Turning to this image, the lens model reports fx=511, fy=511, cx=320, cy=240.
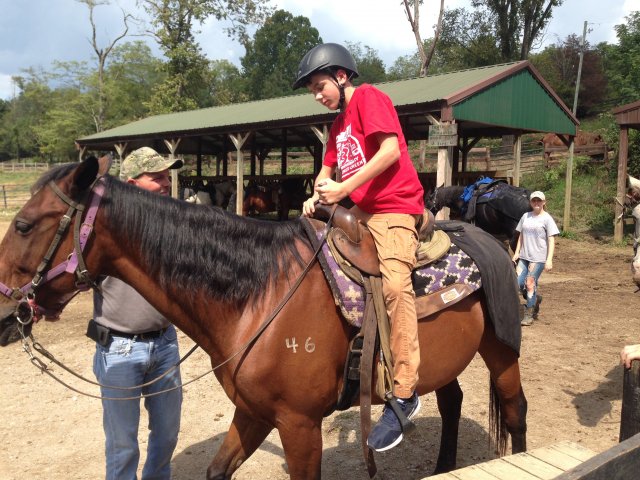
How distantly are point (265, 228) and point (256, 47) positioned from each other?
92675mm

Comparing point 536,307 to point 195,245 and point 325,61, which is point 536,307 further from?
point 195,245

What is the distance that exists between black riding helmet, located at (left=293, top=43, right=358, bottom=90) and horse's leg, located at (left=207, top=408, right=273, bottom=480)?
1.79m

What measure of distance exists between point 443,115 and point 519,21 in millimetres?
33725

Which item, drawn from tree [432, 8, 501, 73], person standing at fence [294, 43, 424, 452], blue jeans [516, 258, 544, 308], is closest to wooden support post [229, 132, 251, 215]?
blue jeans [516, 258, 544, 308]

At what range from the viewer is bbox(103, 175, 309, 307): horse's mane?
7.73ft

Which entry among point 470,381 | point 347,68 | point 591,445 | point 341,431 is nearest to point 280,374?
point 347,68

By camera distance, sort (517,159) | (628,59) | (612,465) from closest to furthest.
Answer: (612,465)
(517,159)
(628,59)

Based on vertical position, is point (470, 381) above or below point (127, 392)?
below

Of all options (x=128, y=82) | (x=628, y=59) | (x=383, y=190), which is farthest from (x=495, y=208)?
(x=128, y=82)

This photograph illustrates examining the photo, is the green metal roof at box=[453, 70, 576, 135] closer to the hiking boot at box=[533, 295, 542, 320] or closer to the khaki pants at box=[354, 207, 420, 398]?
the hiking boot at box=[533, 295, 542, 320]

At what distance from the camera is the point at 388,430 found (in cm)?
252

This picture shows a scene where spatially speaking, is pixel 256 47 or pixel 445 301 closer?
pixel 445 301

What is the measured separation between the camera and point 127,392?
2809 mm

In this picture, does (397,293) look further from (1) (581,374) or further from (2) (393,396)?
(1) (581,374)
